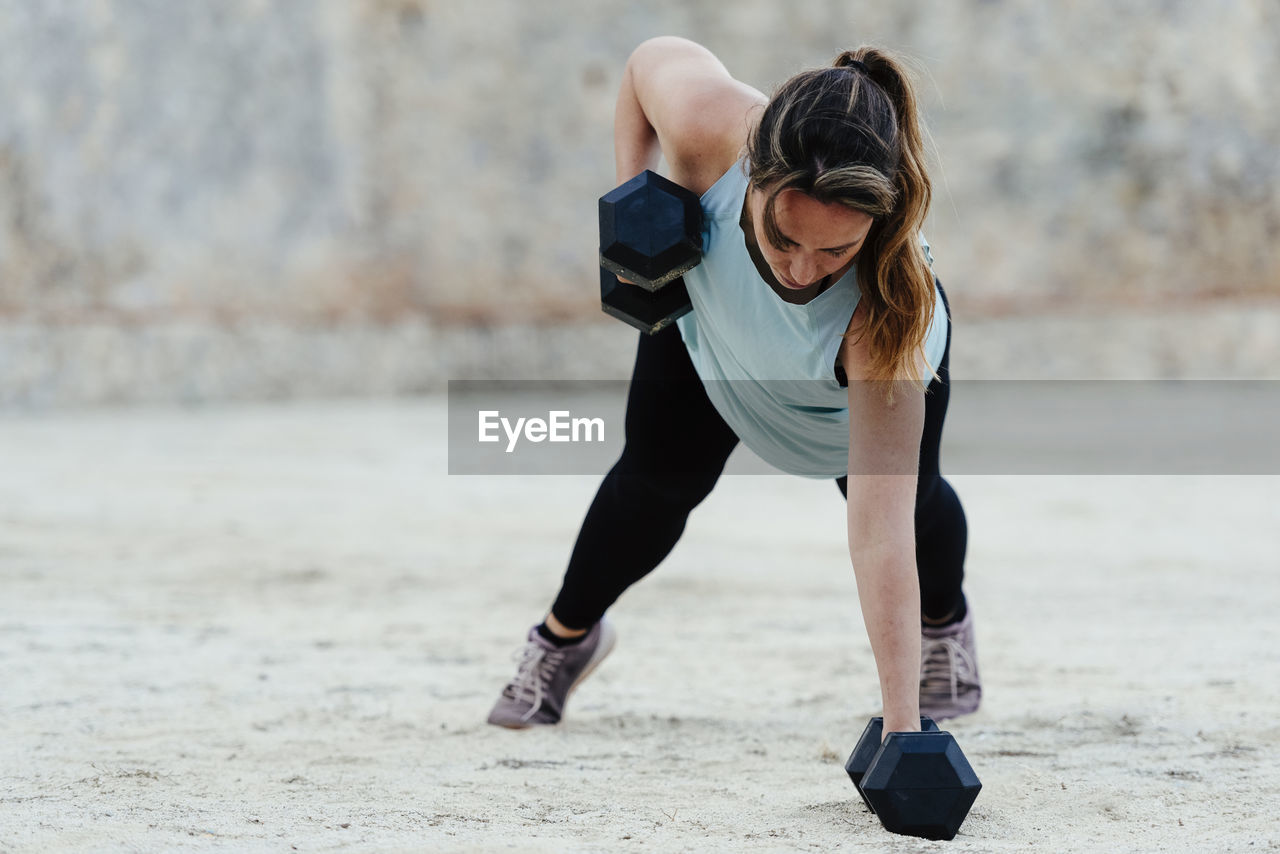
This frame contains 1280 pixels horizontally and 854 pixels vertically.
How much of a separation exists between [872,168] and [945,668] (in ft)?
3.56

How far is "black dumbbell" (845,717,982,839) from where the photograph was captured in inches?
57.9

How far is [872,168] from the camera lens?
139 cm

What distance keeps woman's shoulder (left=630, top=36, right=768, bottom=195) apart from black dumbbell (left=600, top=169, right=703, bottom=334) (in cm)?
6

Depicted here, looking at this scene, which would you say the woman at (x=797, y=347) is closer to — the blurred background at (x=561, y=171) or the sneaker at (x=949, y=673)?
the sneaker at (x=949, y=673)

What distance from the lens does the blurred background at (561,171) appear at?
37.0 ft

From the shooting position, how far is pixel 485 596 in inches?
136

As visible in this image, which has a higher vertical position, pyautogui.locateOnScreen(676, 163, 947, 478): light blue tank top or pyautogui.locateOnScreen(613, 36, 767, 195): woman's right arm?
pyautogui.locateOnScreen(613, 36, 767, 195): woman's right arm

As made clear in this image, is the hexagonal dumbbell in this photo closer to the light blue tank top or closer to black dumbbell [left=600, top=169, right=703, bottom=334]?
the light blue tank top

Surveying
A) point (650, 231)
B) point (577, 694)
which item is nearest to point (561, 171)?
point (577, 694)

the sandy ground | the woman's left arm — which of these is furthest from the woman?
the sandy ground

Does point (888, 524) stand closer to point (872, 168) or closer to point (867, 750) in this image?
point (867, 750)

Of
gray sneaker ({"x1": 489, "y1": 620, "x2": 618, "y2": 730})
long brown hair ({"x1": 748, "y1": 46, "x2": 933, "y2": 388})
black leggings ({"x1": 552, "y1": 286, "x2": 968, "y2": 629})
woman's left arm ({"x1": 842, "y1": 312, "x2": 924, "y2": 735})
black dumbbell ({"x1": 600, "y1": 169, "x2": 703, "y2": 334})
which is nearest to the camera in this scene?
long brown hair ({"x1": 748, "y1": 46, "x2": 933, "y2": 388})

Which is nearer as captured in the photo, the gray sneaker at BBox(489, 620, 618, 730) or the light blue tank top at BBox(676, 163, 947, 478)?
the light blue tank top at BBox(676, 163, 947, 478)

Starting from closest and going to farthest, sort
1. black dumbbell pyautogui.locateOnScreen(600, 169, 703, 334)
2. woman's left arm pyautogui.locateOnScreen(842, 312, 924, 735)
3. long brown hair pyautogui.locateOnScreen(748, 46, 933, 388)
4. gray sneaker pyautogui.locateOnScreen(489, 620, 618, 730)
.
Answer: long brown hair pyautogui.locateOnScreen(748, 46, 933, 388) → woman's left arm pyautogui.locateOnScreen(842, 312, 924, 735) → black dumbbell pyautogui.locateOnScreen(600, 169, 703, 334) → gray sneaker pyautogui.locateOnScreen(489, 620, 618, 730)
